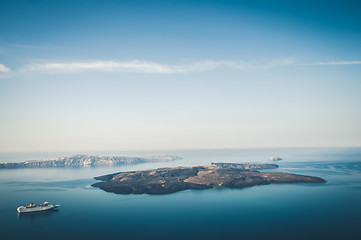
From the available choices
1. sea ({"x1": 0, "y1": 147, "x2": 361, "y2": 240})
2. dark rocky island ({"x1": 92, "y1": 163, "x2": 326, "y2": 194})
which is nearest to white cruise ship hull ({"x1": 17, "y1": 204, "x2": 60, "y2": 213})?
sea ({"x1": 0, "y1": 147, "x2": 361, "y2": 240})

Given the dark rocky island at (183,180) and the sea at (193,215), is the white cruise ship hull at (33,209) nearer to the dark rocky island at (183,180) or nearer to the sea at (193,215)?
the sea at (193,215)

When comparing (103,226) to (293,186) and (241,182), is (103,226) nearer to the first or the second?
(241,182)

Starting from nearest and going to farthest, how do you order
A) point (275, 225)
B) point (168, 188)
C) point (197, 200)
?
point (275, 225) < point (197, 200) < point (168, 188)

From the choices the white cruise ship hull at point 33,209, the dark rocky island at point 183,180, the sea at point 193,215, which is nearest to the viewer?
the sea at point 193,215

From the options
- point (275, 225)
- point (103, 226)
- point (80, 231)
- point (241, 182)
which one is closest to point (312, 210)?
point (275, 225)

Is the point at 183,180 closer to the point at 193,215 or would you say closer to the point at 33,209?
the point at 193,215

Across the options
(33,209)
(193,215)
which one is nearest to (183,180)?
(193,215)

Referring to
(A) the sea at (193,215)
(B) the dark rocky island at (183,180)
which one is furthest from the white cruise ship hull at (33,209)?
(B) the dark rocky island at (183,180)

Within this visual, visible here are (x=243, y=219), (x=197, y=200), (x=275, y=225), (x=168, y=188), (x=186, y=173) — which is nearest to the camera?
(x=275, y=225)

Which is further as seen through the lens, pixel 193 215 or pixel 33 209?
pixel 33 209

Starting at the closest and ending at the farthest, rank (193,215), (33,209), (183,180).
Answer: (193,215), (33,209), (183,180)

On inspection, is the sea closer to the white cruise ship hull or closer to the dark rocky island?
the white cruise ship hull
